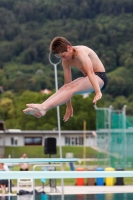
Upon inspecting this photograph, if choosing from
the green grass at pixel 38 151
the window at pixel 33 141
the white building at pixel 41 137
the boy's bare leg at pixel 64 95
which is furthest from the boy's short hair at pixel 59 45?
the window at pixel 33 141

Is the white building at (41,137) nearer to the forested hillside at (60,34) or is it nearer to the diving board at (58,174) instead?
the forested hillside at (60,34)

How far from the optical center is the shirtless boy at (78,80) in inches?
227

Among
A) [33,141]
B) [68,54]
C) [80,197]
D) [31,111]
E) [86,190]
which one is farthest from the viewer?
[33,141]

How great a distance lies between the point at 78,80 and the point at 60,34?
104m

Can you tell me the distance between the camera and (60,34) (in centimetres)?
10906

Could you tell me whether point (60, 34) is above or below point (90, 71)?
above

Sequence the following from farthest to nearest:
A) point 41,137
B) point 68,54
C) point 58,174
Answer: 1. point 41,137
2. point 68,54
3. point 58,174

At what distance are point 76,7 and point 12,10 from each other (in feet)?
42.3

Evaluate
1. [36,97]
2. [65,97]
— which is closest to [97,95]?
[65,97]

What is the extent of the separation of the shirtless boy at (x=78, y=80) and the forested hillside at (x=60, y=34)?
70.0 meters

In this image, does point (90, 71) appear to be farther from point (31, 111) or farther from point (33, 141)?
point (33, 141)

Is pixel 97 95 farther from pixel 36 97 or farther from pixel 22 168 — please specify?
pixel 36 97

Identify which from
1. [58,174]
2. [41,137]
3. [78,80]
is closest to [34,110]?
[78,80]

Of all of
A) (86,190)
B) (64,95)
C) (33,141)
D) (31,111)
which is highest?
(64,95)
